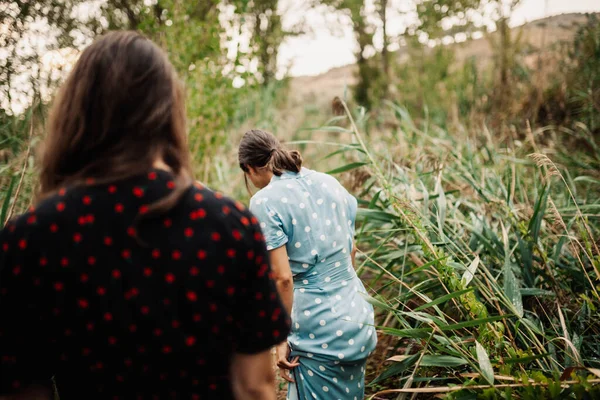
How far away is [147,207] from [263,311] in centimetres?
32

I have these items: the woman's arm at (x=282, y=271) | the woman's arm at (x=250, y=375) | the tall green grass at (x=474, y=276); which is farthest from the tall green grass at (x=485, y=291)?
the woman's arm at (x=250, y=375)

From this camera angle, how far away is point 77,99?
2.84 feet

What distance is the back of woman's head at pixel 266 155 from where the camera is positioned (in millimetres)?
1891

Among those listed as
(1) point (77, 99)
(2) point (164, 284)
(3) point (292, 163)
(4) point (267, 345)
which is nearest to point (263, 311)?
(4) point (267, 345)

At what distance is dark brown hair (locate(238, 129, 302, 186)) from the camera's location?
189 cm

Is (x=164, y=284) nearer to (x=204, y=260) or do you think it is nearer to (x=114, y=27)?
(x=204, y=260)

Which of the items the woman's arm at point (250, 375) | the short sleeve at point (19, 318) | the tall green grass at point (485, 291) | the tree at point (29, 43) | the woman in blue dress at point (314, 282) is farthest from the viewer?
the tree at point (29, 43)

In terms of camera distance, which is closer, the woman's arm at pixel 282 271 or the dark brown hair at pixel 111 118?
the dark brown hair at pixel 111 118

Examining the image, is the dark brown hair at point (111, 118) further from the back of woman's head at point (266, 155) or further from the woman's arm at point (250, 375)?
the back of woman's head at point (266, 155)

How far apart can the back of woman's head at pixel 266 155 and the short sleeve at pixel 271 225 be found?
190mm

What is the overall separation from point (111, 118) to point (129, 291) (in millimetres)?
342

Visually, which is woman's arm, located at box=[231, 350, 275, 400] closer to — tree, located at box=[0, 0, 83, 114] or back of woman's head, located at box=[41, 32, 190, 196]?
back of woman's head, located at box=[41, 32, 190, 196]

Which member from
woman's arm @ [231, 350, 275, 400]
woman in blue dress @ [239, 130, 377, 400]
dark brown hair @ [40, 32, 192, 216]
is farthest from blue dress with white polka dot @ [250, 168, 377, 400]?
dark brown hair @ [40, 32, 192, 216]

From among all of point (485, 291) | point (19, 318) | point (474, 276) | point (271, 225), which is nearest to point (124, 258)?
point (19, 318)
